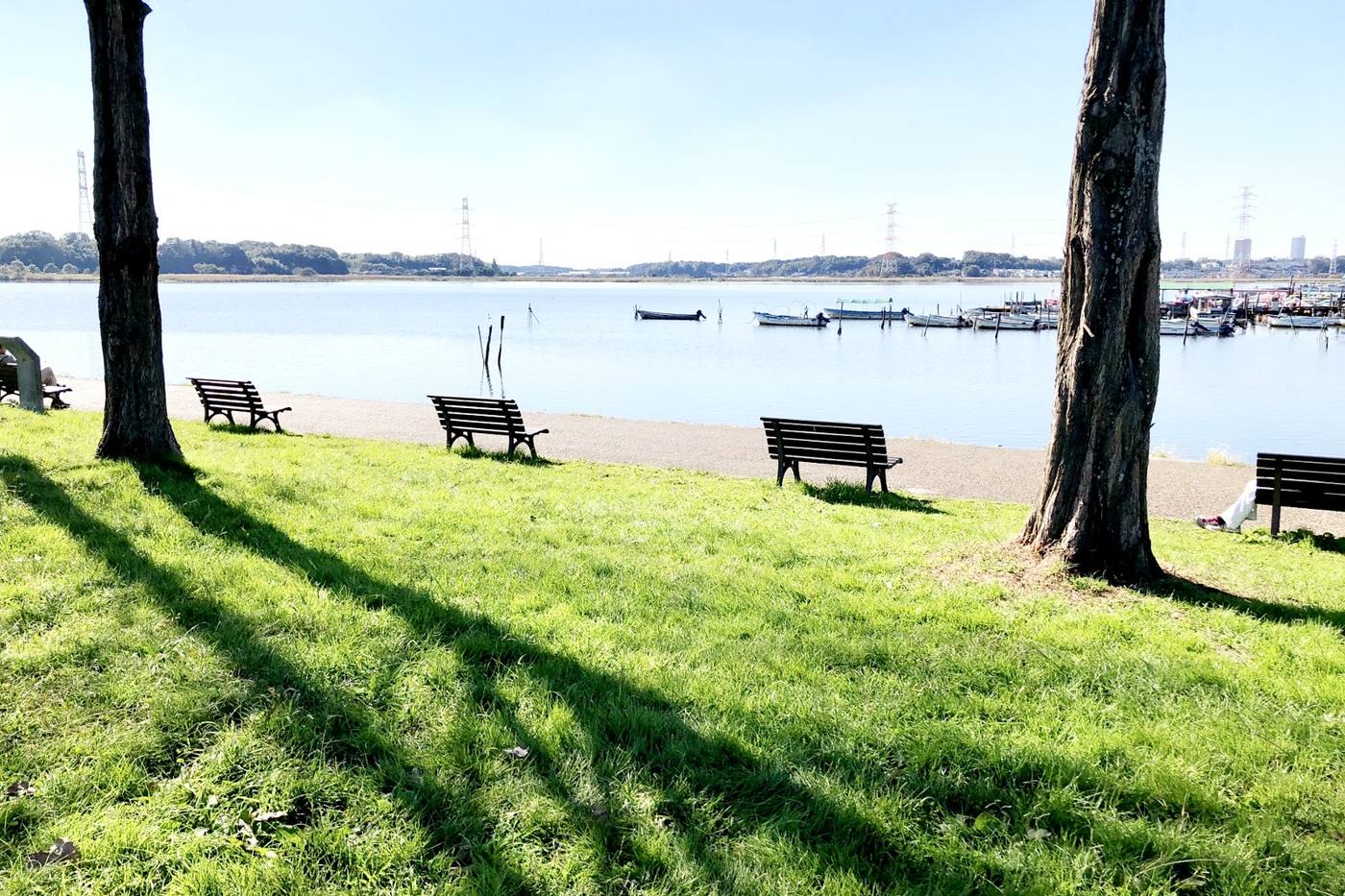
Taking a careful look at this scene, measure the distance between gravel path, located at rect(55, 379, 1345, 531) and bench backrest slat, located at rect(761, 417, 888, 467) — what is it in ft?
4.01

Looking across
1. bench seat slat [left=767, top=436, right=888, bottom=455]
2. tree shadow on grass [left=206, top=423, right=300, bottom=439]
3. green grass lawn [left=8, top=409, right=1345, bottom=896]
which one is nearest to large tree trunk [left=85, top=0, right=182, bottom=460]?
green grass lawn [left=8, top=409, right=1345, bottom=896]

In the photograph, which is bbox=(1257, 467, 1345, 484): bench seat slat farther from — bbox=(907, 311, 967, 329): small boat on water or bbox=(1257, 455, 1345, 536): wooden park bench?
bbox=(907, 311, 967, 329): small boat on water

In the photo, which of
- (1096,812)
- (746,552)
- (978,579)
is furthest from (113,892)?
(978,579)

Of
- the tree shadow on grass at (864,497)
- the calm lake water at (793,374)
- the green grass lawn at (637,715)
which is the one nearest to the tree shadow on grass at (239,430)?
the green grass lawn at (637,715)

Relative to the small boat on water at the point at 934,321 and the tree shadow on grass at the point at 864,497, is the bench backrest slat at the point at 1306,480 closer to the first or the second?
the tree shadow on grass at the point at 864,497

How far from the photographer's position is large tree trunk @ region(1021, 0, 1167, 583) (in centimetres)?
537

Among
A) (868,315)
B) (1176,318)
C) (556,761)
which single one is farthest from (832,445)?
(868,315)

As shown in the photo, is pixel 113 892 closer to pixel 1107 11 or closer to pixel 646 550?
pixel 646 550

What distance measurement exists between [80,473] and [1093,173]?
7961mm

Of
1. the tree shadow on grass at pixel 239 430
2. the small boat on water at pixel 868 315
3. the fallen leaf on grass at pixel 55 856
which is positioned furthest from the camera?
the small boat on water at pixel 868 315

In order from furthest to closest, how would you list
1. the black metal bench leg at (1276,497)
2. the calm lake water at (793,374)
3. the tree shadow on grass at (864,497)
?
the calm lake water at (793,374) < the tree shadow on grass at (864,497) < the black metal bench leg at (1276,497)

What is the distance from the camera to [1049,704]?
148 inches

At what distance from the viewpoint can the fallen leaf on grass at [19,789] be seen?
292 centimetres

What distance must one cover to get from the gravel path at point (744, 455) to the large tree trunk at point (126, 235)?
518 centimetres
